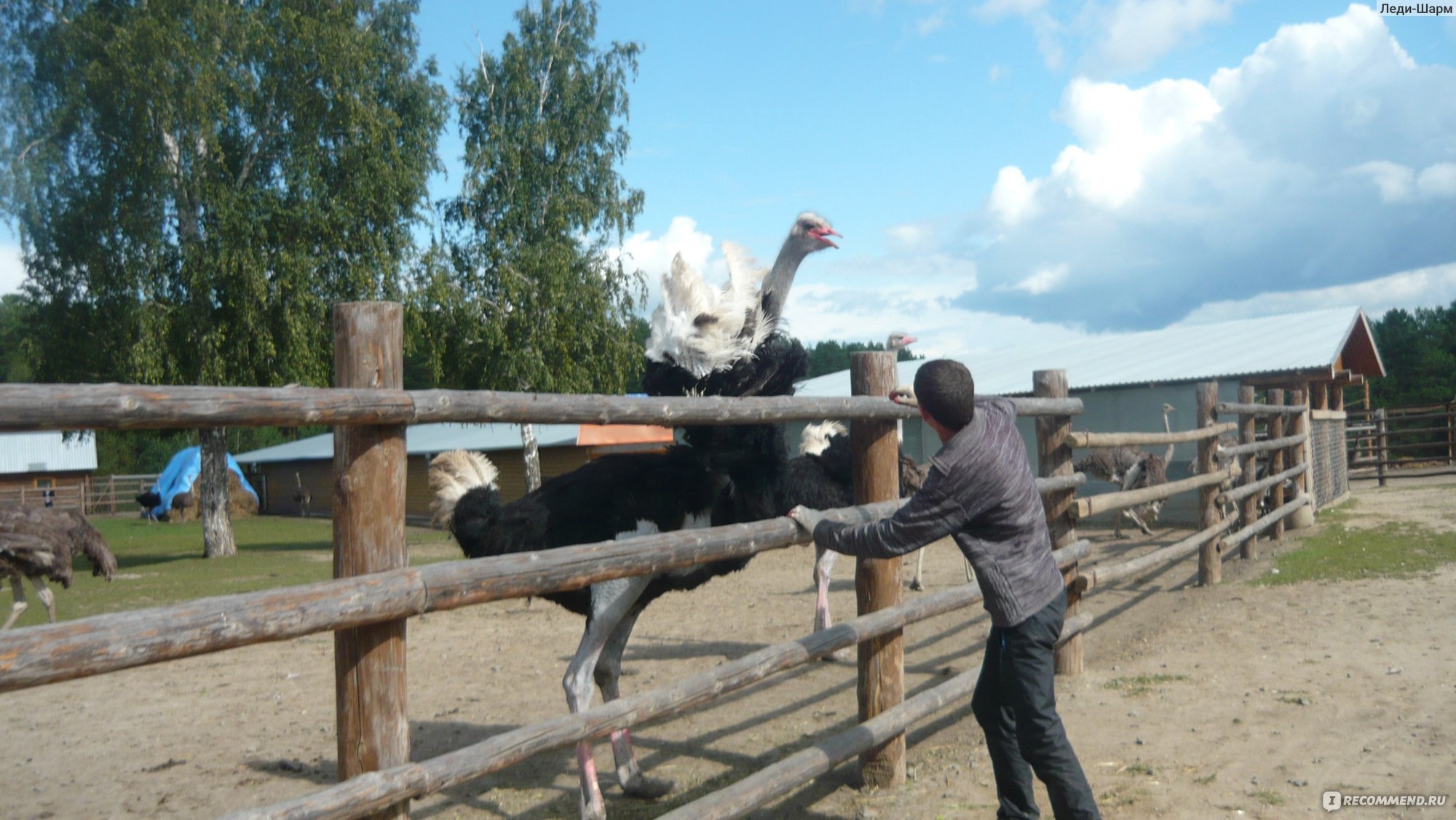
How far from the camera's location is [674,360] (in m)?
4.00

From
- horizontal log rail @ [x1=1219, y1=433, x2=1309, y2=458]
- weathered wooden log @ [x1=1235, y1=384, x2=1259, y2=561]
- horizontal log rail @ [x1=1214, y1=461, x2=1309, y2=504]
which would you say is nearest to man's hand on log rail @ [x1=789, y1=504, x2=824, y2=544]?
horizontal log rail @ [x1=1214, y1=461, x2=1309, y2=504]

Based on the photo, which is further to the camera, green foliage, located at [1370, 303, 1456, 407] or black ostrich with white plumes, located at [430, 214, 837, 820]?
green foliage, located at [1370, 303, 1456, 407]

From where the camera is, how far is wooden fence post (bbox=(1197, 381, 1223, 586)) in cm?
807

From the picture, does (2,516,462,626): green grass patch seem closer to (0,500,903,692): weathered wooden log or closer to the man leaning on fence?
(0,500,903,692): weathered wooden log

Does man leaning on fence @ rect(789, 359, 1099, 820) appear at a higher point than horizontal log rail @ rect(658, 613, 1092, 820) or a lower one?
higher

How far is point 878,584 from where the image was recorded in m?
3.92

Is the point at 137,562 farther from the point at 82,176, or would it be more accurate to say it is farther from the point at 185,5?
the point at 185,5

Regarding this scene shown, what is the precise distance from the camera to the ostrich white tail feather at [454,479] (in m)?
3.88

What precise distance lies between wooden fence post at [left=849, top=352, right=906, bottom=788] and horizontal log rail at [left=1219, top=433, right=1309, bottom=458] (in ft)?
17.4

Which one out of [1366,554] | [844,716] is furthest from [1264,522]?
[844,716]

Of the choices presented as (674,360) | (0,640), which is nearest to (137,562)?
(674,360)

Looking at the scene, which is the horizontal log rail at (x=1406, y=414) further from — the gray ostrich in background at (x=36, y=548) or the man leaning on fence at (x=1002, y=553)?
the gray ostrich in background at (x=36, y=548)

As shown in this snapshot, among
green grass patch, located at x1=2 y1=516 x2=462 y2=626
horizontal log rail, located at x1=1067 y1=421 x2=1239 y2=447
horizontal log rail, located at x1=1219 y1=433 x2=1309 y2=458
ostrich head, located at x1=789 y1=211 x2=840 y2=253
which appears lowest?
green grass patch, located at x1=2 y1=516 x2=462 y2=626

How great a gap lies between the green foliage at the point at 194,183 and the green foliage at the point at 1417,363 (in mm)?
33628
